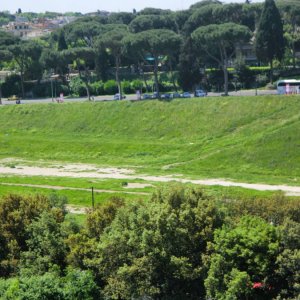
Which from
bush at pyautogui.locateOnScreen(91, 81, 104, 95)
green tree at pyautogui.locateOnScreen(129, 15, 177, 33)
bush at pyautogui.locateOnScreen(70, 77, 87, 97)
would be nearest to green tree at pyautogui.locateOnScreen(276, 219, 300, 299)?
bush at pyautogui.locateOnScreen(91, 81, 104, 95)

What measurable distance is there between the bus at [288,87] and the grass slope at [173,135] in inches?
127

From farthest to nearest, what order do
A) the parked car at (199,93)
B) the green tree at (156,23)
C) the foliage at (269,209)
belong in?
the green tree at (156,23)
the parked car at (199,93)
the foliage at (269,209)

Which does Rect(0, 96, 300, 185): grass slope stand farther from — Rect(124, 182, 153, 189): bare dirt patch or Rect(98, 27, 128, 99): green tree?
Rect(98, 27, 128, 99): green tree

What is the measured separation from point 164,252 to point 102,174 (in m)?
24.0

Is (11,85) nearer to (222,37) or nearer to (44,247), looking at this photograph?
(222,37)

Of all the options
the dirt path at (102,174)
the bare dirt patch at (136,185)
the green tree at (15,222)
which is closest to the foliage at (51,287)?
the green tree at (15,222)

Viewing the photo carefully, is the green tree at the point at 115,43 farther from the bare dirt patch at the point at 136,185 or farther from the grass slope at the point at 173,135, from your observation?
the bare dirt patch at the point at 136,185

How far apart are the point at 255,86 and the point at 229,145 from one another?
1873cm

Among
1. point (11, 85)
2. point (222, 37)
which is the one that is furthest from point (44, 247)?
point (11, 85)

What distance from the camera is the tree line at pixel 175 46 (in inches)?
2657

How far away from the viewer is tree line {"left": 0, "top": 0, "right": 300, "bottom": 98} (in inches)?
2657

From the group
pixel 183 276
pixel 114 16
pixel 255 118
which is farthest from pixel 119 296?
pixel 114 16

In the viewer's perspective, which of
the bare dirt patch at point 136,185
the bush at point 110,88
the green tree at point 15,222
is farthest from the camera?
the bush at point 110,88

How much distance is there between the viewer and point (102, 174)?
4866 cm
